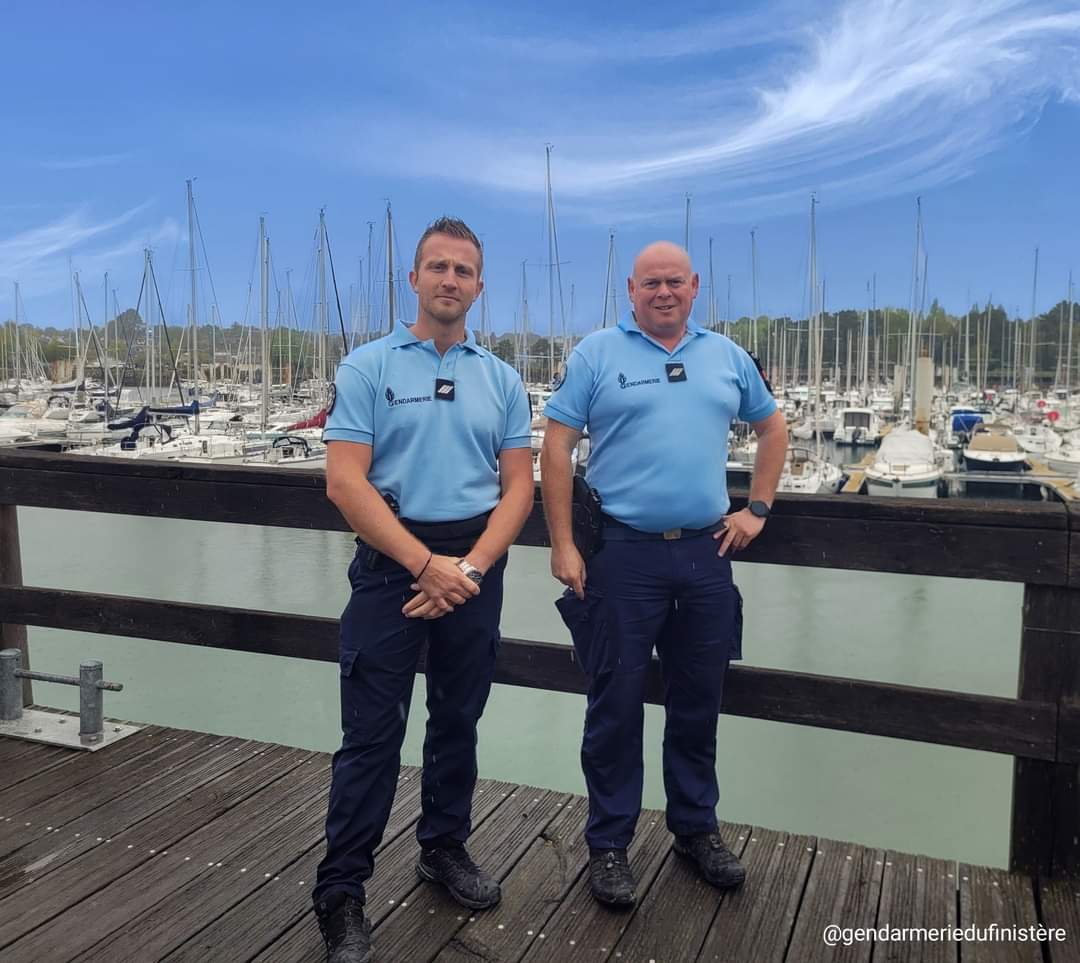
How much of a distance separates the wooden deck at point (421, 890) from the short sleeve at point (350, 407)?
129 centimetres

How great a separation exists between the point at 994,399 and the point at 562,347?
26209mm

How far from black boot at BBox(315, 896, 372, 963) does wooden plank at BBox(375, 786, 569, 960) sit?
3.0 inches

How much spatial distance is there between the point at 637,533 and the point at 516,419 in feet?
1.51

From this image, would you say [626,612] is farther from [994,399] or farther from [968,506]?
[994,399]

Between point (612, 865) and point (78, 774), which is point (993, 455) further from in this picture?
point (78, 774)

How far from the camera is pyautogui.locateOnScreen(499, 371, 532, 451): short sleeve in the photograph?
2547 millimetres

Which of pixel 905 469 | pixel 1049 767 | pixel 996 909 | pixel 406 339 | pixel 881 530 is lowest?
pixel 905 469

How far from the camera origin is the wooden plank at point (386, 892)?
93.0 inches

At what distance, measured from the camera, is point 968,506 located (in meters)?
2.67

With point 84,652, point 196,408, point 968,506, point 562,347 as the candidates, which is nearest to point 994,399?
point 562,347

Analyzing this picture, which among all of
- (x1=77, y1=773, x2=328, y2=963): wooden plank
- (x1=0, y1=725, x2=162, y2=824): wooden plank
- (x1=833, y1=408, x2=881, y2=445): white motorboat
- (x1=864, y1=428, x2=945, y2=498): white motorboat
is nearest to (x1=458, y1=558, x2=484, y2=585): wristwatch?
(x1=77, y1=773, x2=328, y2=963): wooden plank

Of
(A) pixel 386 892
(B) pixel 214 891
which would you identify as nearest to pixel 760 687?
(A) pixel 386 892

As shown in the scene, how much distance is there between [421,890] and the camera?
264 cm

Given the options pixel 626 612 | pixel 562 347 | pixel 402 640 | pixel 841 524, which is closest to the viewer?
pixel 402 640
